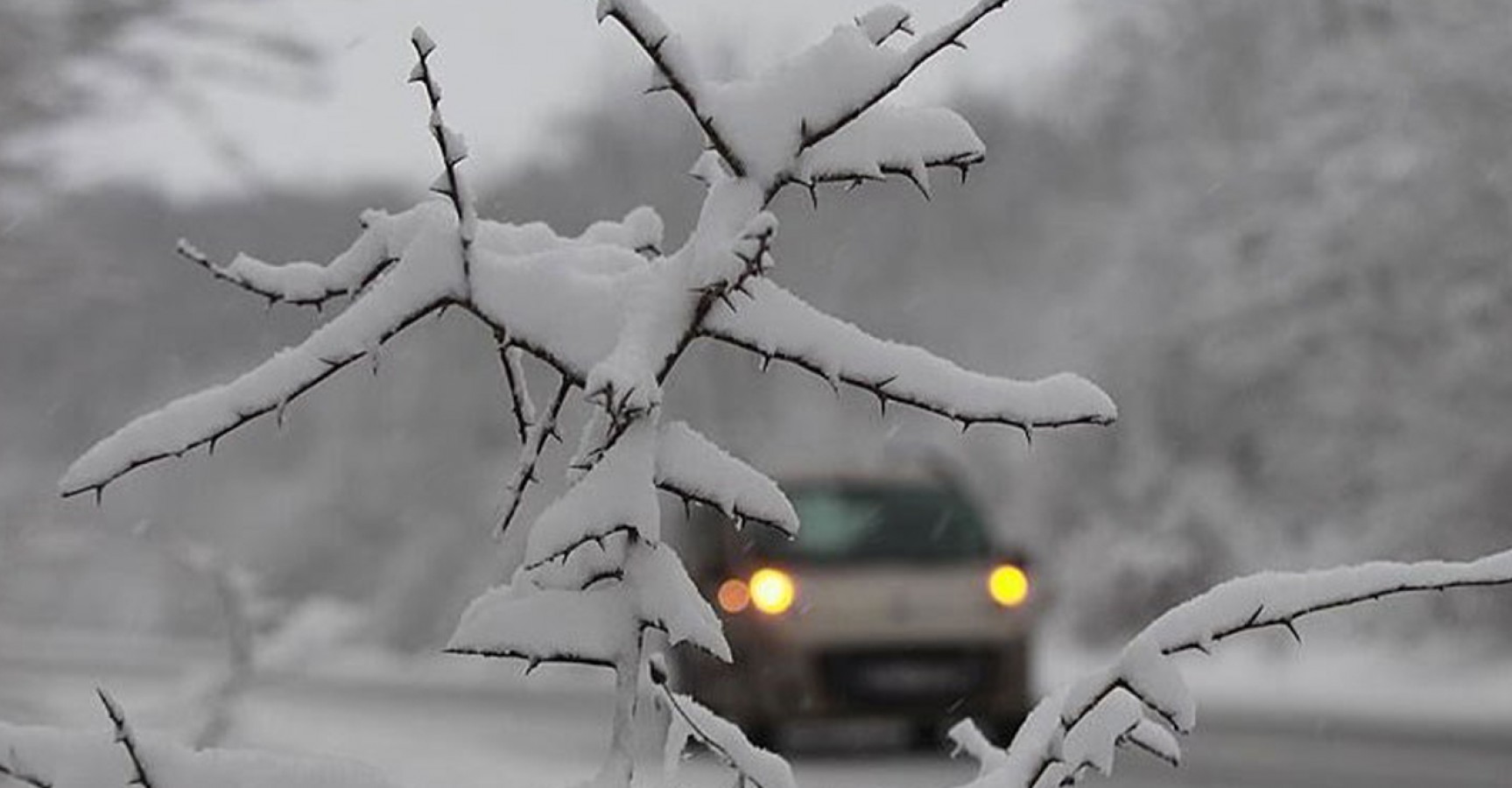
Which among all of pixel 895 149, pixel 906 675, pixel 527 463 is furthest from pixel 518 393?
pixel 906 675

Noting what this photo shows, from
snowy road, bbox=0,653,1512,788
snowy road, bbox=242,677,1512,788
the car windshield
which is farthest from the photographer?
the car windshield

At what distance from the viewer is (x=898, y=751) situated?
14.4 metres

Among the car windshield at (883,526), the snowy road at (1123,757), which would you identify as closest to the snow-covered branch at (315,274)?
the snowy road at (1123,757)

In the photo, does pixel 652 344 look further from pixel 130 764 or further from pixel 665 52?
pixel 130 764

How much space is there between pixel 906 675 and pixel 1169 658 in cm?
1242

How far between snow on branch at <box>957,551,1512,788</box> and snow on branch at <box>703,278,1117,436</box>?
0.10m

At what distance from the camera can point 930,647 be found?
13656mm

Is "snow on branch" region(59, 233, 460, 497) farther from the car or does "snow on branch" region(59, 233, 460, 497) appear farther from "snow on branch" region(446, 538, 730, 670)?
the car

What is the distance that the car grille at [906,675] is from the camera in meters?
13.5

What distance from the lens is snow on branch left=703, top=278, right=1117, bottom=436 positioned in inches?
48.4

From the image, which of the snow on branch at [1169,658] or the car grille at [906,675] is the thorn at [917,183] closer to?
the snow on branch at [1169,658]

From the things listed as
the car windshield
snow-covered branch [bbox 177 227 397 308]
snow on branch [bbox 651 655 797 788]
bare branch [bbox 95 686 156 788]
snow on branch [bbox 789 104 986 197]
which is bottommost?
→ bare branch [bbox 95 686 156 788]

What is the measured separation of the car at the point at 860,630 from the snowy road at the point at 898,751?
35 cm

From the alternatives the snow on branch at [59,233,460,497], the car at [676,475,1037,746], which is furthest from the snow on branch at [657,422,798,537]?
the car at [676,475,1037,746]
